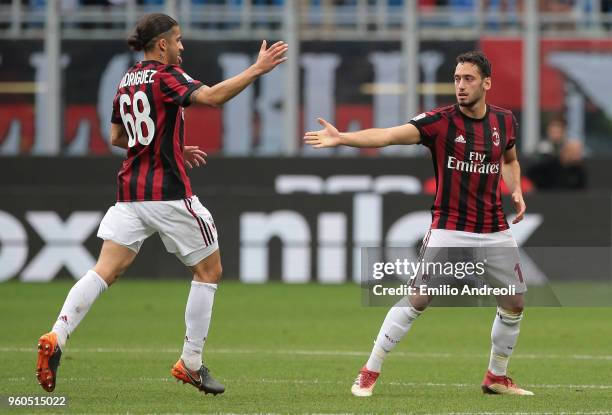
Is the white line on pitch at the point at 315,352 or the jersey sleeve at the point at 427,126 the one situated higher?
the jersey sleeve at the point at 427,126

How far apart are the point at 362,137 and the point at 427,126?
579 mm

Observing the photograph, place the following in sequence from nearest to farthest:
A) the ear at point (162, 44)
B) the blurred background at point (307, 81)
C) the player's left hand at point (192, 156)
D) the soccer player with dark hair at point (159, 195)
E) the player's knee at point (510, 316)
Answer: the soccer player with dark hair at point (159, 195) → the ear at point (162, 44) → the player's knee at point (510, 316) → the player's left hand at point (192, 156) → the blurred background at point (307, 81)

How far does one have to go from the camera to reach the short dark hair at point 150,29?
8148mm

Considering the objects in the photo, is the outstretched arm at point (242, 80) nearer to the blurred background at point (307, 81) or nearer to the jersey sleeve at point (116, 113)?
the jersey sleeve at point (116, 113)

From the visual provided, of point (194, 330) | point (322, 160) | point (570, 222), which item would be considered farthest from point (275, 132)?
point (194, 330)

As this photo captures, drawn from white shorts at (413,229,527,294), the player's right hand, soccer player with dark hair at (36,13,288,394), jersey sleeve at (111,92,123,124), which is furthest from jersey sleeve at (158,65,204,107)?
white shorts at (413,229,527,294)

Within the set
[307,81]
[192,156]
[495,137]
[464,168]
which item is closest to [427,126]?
[464,168]

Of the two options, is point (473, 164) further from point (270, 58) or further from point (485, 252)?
point (270, 58)

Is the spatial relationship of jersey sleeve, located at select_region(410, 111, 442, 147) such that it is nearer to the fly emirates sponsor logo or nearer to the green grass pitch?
the fly emirates sponsor logo

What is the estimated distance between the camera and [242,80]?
25.0ft

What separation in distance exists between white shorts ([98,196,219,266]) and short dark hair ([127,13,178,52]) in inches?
37.2

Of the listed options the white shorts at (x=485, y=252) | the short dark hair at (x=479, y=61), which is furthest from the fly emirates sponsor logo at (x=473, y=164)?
the short dark hair at (x=479, y=61)

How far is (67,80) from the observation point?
2016 centimetres

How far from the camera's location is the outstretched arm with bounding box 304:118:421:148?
7754 mm
